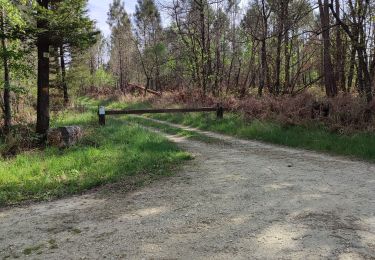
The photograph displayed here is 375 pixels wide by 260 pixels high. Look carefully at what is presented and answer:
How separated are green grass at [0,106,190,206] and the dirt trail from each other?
58 cm

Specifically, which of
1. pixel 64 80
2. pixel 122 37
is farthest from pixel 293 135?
pixel 122 37

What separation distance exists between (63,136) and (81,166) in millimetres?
2984

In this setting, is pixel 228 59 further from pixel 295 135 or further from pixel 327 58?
pixel 295 135

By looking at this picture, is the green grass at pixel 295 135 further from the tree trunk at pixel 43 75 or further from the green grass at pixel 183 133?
the tree trunk at pixel 43 75

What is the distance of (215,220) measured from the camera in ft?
16.4

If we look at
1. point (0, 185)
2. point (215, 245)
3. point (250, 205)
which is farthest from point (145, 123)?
point (215, 245)

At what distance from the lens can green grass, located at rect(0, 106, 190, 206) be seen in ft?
22.3

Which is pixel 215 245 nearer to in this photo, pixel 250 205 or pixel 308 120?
pixel 250 205

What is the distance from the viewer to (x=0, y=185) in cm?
702

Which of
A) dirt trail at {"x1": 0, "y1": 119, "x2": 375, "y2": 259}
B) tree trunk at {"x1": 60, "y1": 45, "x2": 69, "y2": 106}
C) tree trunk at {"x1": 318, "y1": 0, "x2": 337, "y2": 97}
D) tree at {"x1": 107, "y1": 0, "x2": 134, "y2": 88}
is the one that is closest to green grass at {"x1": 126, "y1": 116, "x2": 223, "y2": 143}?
dirt trail at {"x1": 0, "y1": 119, "x2": 375, "y2": 259}

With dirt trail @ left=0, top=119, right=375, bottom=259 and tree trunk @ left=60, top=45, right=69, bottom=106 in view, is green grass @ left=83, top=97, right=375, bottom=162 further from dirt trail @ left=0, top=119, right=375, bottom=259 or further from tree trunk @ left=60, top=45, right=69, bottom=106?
tree trunk @ left=60, top=45, right=69, bottom=106

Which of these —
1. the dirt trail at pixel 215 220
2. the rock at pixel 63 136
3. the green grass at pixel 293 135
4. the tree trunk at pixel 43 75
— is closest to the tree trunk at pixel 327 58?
the green grass at pixel 293 135

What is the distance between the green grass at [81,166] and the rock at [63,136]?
281mm

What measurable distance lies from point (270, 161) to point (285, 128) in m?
4.25
